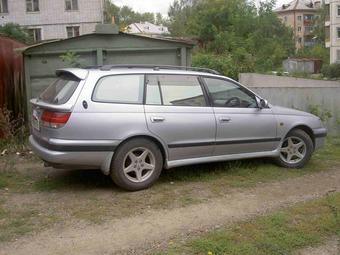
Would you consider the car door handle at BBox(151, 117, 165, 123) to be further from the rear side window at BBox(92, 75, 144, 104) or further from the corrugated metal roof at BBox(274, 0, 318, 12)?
the corrugated metal roof at BBox(274, 0, 318, 12)

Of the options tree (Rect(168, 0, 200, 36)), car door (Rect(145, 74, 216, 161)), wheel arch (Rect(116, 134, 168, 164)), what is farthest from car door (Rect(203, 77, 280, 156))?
tree (Rect(168, 0, 200, 36))

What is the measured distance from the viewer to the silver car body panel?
19.6ft

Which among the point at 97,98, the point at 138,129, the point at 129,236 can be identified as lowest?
the point at 129,236

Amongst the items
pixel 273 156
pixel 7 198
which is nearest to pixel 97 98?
pixel 7 198

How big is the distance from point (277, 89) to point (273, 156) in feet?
11.6

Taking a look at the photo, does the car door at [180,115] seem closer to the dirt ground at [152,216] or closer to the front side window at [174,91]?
the front side window at [174,91]

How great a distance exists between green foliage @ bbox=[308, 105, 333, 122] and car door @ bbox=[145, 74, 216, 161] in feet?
15.0

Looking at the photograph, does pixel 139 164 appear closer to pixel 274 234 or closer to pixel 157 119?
pixel 157 119

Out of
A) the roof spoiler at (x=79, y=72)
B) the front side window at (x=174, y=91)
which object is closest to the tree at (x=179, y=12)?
the front side window at (x=174, y=91)

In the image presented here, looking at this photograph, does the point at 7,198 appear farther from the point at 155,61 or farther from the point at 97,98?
the point at 155,61

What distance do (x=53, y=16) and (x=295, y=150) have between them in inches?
1314

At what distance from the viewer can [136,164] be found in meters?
6.36

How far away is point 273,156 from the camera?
758 cm

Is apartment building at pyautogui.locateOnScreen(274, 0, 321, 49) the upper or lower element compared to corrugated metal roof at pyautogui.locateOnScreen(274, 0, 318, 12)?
lower
